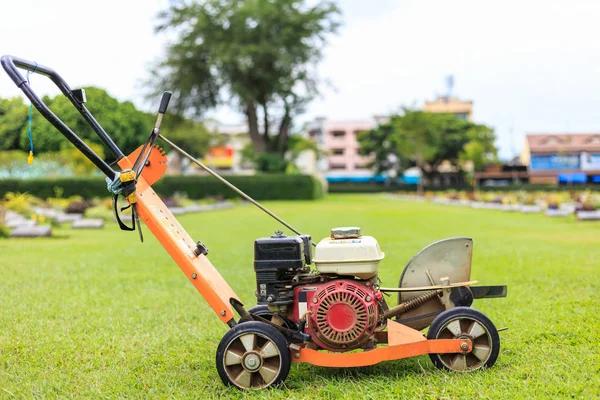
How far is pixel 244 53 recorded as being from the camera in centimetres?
4206

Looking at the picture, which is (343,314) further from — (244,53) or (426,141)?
(426,141)

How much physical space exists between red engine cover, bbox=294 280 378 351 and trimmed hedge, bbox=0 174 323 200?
2453cm

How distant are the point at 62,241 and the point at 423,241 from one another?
772 cm

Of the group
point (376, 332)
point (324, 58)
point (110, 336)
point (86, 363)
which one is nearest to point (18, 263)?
point (110, 336)

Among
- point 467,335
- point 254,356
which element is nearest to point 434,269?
point 467,335

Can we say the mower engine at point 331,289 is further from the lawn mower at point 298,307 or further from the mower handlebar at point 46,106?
the mower handlebar at point 46,106

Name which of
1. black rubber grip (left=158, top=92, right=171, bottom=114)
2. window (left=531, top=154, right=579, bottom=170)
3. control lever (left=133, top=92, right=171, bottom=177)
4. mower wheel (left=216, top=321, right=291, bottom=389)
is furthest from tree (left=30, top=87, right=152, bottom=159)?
window (left=531, top=154, right=579, bottom=170)

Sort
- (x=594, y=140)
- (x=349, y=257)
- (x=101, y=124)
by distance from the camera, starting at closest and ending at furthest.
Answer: (x=349, y=257) < (x=101, y=124) < (x=594, y=140)

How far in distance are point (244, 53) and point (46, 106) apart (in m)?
39.1

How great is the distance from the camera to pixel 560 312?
5.94 metres

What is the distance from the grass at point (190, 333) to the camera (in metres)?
3.91

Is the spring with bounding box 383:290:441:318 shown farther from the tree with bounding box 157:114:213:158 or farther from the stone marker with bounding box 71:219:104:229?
the tree with bounding box 157:114:213:158

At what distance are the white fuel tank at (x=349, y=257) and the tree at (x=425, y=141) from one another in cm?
5814

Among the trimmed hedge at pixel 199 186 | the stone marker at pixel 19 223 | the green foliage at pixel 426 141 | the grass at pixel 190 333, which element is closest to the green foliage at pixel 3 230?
the stone marker at pixel 19 223
